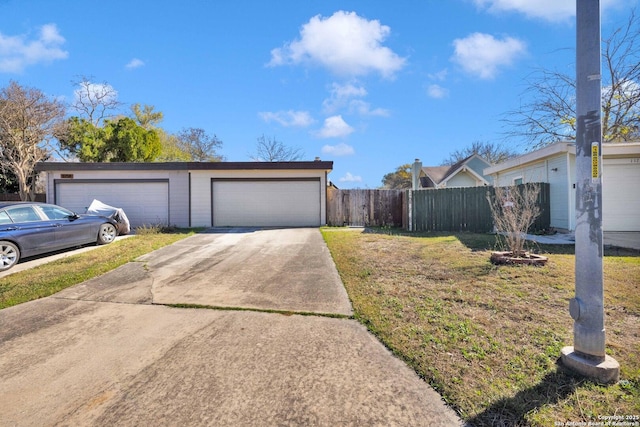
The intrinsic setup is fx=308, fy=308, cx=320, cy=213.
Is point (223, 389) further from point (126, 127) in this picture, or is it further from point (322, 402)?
point (126, 127)

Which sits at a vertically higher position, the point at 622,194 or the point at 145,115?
the point at 145,115

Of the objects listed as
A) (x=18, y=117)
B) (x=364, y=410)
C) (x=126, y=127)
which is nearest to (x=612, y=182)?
(x=364, y=410)

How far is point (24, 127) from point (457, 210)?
24502 millimetres

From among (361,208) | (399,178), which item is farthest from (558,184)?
(399,178)

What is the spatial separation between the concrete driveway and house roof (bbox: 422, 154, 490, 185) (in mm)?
21602

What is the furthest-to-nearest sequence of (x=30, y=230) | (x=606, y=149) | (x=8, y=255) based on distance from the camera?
1. (x=606, y=149)
2. (x=30, y=230)
3. (x=8, y=255)

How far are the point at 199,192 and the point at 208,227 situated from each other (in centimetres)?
164

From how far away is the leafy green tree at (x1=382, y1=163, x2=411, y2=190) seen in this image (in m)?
43.5

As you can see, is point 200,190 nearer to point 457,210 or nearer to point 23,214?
point 23,214

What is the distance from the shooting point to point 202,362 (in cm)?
265

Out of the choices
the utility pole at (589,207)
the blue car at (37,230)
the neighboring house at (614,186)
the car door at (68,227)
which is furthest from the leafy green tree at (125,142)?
the utility pole at (589,207)

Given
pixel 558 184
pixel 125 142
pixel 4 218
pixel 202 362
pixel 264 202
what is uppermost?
pixel 125 142

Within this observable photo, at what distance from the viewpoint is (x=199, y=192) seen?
13.7 metres

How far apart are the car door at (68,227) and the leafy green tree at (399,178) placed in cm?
3789
